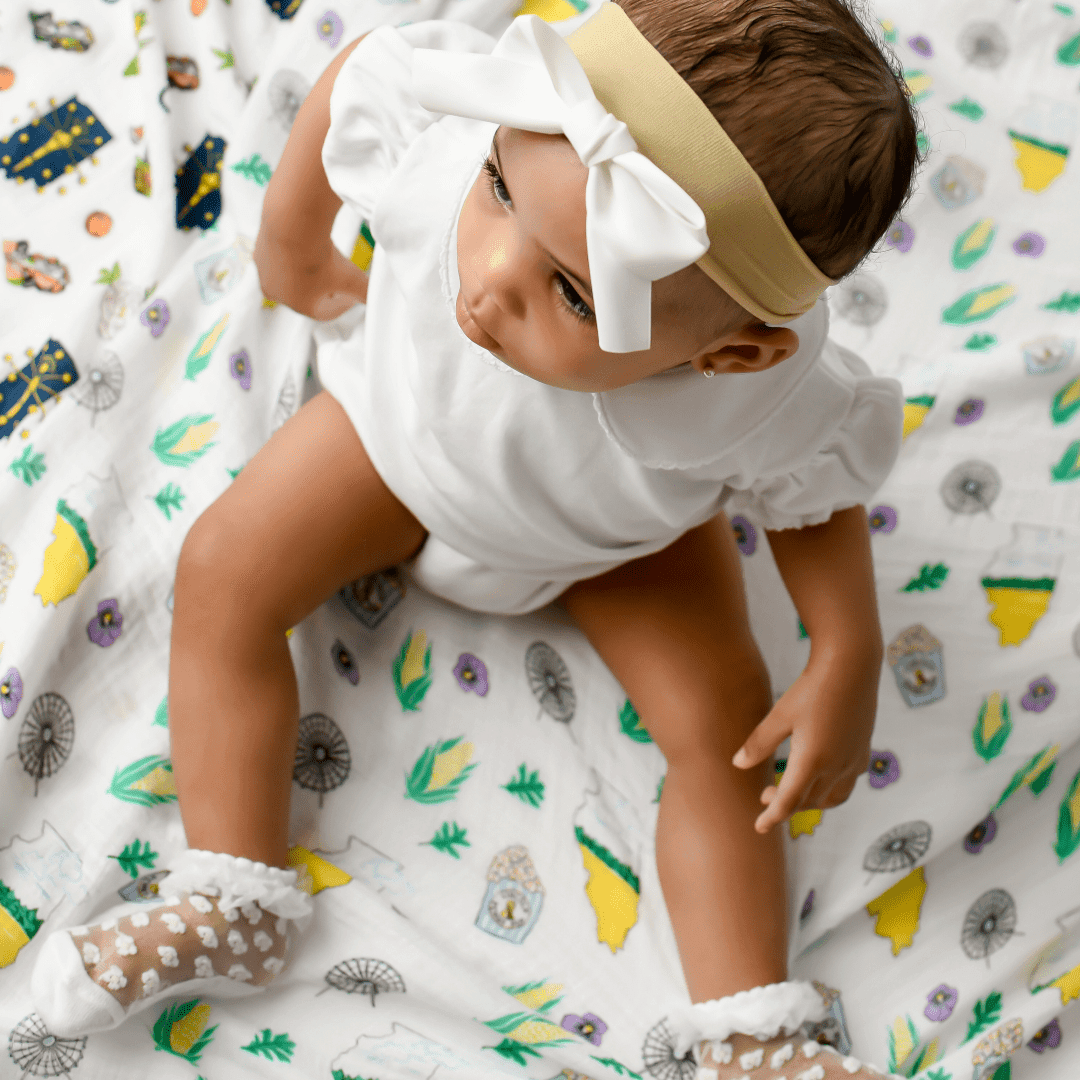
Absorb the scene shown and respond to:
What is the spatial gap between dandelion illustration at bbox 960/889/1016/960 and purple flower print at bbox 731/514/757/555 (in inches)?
14.7

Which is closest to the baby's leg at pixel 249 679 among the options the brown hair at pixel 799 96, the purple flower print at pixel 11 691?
the purple flower print at pixel 11 691

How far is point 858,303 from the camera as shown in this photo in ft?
3.83

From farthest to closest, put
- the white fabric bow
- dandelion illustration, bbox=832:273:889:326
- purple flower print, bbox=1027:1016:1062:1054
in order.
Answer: dandelion illustration, bbox=832:273:889:326
purple flower print, bbox=1027:1016:1062:1054
the white fabric bow

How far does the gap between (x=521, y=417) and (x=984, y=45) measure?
880 millimetres

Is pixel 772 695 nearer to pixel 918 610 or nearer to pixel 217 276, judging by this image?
pixel 918 610

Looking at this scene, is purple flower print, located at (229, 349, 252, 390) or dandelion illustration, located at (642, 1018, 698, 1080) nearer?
dandelion illustration, located at (642, 1018, 698, 1080)

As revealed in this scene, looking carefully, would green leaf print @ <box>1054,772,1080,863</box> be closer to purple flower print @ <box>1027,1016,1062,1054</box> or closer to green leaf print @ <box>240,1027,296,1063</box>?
purple flower print @ <box>1027,1016,1062,1054</box>

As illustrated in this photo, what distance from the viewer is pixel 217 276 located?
1.10 metres

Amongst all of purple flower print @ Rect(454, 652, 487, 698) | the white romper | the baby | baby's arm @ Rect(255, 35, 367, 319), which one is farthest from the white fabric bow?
purple flower print @ Rect(454, 652, 487, 698)

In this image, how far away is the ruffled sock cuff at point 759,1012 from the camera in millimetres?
861

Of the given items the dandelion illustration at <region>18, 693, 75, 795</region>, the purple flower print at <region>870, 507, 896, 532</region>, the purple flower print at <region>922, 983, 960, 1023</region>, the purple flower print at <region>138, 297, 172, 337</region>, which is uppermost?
the purple flower print at <region>138, 297, 172, 337</region>

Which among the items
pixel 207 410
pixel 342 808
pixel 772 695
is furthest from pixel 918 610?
pixel 207 410

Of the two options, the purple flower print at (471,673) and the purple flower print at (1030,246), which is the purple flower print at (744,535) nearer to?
the purple flower print at (471,673)

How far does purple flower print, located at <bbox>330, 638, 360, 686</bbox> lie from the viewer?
3.27 ft
